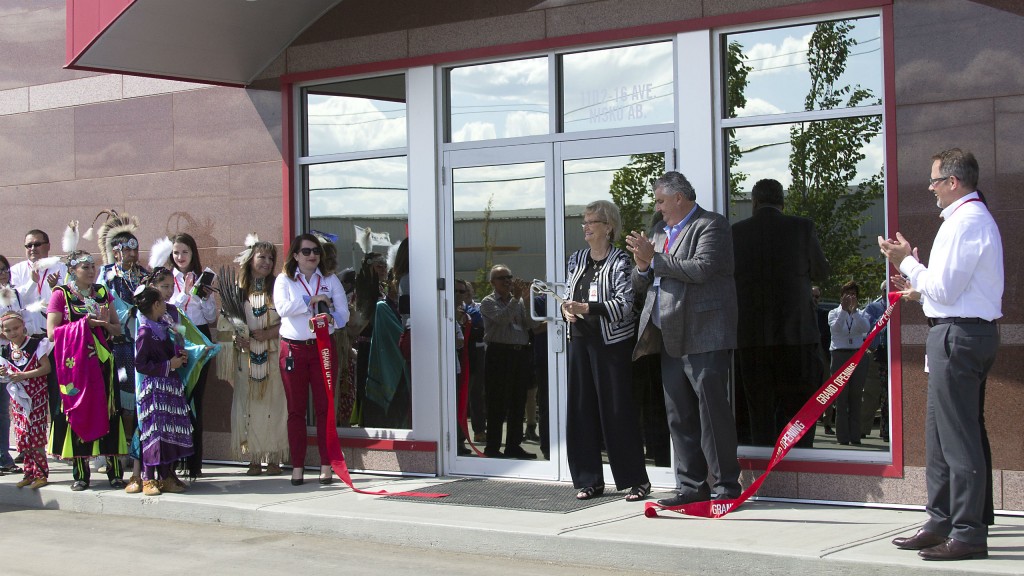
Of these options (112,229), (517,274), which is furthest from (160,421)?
(517,274)

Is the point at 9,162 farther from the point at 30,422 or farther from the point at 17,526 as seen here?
the point at 17,526

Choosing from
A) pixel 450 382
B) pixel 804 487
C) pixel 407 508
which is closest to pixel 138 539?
pixel 407 508

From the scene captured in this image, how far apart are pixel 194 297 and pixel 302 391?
1335mm

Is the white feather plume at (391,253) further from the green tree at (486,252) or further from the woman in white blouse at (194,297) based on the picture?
the woman in white blouse at (194,297)

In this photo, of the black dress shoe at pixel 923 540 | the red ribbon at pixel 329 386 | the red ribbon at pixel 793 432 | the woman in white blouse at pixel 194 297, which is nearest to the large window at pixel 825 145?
the red ribbon at pixel 793 432

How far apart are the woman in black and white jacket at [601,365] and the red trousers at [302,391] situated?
2082 mm

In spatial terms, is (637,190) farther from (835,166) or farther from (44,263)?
(44,263)

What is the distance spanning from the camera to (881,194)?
7.19 metres

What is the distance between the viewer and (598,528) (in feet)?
21.8

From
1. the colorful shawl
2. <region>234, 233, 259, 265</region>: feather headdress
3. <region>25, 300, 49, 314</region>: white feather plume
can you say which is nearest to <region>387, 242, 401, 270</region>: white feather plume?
<region>234, 233, 259, 265</region>: feather headdress

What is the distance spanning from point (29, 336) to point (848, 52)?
6.59 metres

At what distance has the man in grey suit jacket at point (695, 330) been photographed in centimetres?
705

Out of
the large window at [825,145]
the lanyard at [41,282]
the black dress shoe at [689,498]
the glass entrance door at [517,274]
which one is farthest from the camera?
the lanyard at [41,282]

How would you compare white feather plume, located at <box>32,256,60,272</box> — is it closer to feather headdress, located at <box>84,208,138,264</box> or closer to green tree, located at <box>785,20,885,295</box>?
feather headdress, located at <box>84,208,138,264</box>
